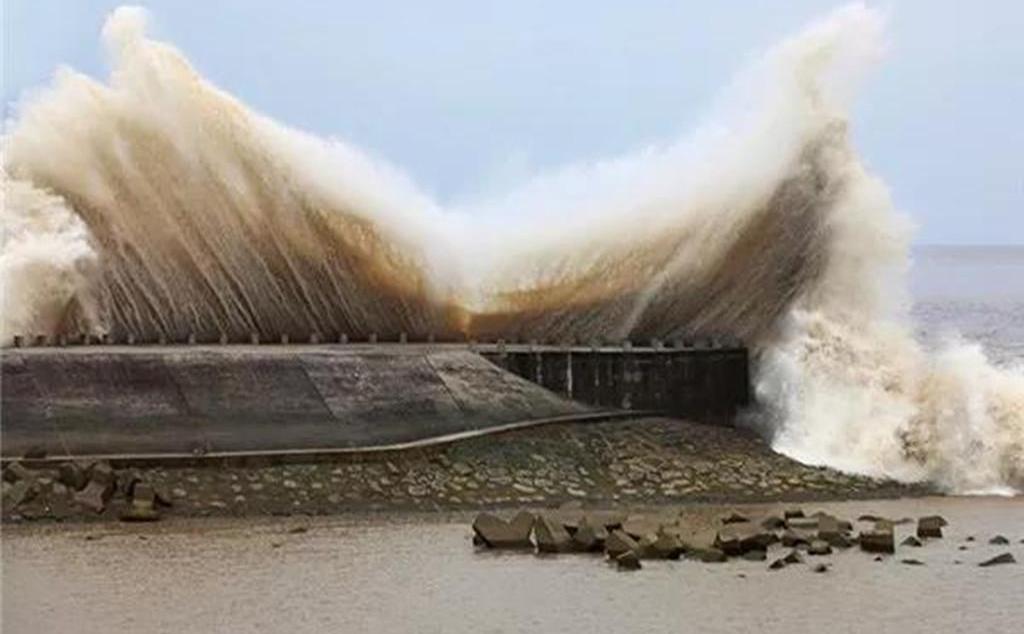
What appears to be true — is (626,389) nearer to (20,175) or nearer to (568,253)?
(568,253)

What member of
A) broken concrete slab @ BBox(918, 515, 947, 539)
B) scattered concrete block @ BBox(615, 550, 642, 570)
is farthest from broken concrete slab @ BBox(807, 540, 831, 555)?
scattered concrete block @ BBox(615, 550, 642, 570)

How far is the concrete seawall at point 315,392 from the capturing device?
2319cm

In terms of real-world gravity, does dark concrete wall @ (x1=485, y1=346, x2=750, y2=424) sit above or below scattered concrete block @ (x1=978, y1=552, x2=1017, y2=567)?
above

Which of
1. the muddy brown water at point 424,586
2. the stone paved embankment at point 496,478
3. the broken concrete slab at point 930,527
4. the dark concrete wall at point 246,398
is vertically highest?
the dark concrete wall at point 246,398

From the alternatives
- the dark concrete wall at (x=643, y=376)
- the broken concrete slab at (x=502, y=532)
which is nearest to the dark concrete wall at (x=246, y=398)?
the dark concrete wall at (x=643, y=376)

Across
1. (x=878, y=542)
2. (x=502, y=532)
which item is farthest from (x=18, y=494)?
(x=878, y=542)

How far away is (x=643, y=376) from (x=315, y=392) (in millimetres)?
4859

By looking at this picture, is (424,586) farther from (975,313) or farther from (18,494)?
(975,313)

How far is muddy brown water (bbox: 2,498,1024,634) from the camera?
55.3 ft

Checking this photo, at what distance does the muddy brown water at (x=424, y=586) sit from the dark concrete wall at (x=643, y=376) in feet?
18.9

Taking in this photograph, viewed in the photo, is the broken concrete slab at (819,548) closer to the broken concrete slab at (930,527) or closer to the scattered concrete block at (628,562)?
the broken concrete slab at (930,527)

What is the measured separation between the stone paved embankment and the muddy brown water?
57 cm

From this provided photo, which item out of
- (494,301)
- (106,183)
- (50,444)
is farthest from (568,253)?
(50,444)

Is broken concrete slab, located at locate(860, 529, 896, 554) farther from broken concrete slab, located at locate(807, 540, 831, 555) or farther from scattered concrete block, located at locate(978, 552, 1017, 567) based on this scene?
scattered concrete block, located at locate(978, 552, 1017, 567)
